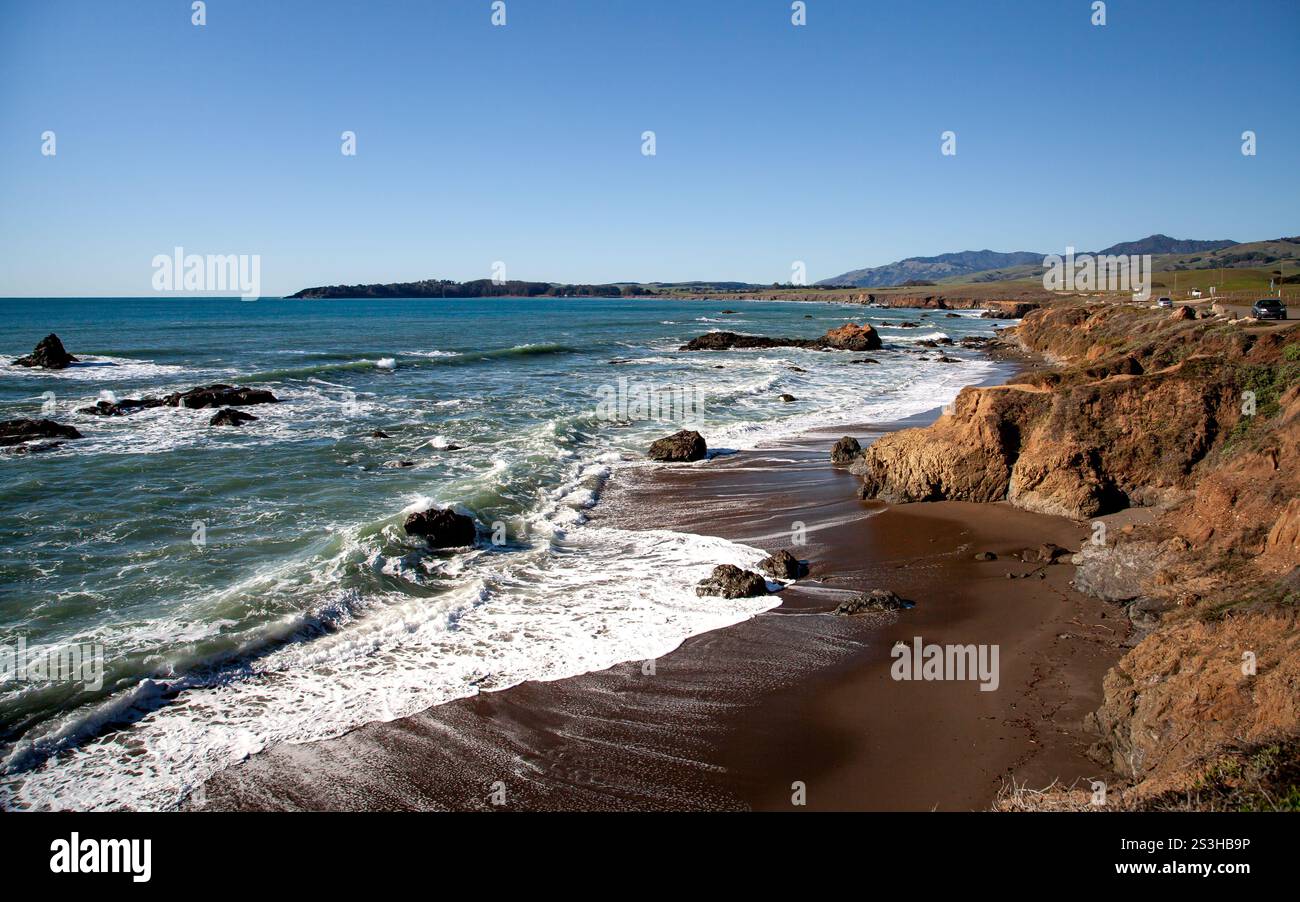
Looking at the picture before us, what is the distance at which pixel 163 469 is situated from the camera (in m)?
18.7

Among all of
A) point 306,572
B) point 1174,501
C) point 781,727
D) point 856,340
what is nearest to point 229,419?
point 306,572

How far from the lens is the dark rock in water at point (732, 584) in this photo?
11.1 metres

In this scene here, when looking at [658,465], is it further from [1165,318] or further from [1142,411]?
[1165,318]

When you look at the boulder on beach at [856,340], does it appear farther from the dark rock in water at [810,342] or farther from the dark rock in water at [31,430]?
the dark rock in water at [31,430]

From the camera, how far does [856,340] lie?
56938mm

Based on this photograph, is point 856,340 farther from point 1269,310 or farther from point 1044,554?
point 1044,554

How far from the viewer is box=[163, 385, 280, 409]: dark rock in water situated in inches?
1109

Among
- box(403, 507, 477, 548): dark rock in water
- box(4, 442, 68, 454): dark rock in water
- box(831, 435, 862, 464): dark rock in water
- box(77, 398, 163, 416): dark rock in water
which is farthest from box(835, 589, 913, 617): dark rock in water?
box(77, 398, 163, 416): dark rock in water

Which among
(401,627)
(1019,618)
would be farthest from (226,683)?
(1019,618)

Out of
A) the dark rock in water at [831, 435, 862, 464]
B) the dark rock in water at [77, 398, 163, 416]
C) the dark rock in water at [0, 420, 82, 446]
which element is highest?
the dark rock in water at [77, 398, 163, 416]

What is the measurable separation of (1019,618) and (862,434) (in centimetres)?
1378

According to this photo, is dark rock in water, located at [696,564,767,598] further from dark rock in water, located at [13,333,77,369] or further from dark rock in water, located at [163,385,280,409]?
dark rock in water, located at [13,333,77,369]

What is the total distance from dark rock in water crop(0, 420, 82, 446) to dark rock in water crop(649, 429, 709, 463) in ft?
58.6

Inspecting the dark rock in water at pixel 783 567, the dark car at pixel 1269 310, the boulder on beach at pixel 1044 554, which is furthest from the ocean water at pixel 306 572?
the dark car at pixel 1269 310
